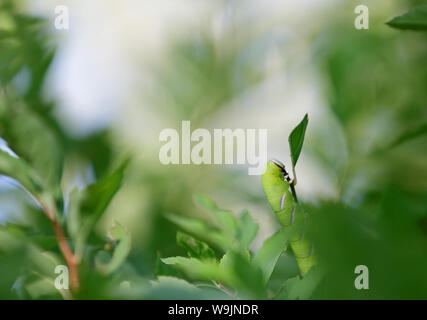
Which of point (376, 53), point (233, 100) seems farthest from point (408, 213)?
point (233, 100)

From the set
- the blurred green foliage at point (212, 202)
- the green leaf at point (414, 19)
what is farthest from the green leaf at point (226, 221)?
the green leaf at point (414, 19)

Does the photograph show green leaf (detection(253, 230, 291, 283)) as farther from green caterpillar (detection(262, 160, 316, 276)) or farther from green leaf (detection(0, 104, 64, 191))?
green leaf (detection(0, 104, 64, 191))

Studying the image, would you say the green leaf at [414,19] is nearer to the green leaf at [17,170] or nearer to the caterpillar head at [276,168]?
the caterpillar head at [276,168]

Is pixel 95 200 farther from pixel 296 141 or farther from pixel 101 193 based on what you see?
pixel 296 141

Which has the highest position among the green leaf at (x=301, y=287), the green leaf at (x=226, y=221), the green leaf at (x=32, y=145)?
the green leaf at (x=32, y=145)

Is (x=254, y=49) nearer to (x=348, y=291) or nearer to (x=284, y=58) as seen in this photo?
(x=284, y=58)

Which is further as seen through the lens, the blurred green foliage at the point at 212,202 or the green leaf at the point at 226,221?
the green leaf at the point at 226,221

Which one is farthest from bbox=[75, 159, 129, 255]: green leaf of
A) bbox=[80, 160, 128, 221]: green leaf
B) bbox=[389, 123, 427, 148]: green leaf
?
bbox=[389, 123, 427, 148]: green leaf

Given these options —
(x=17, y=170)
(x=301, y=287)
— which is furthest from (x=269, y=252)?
(x=17, y=170)
